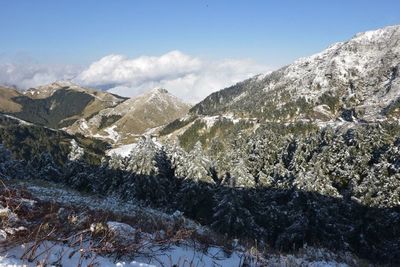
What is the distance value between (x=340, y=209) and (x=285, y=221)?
7.31m

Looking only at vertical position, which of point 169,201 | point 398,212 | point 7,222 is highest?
point 7,222

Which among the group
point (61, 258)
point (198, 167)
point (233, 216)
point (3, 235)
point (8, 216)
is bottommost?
point (233, 216)

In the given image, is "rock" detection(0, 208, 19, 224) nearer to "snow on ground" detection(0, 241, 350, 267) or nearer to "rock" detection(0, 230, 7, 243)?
"rock" detection(0, 230, 7, 243)

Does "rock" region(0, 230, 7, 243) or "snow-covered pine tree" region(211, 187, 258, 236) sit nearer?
"rock" region(0, 230, 7, 243)

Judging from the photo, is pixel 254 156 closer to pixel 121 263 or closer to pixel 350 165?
pixel 350 165

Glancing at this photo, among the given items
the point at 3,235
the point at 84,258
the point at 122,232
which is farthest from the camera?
the point at 122,232

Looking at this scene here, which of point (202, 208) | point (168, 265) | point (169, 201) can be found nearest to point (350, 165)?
point (202, 208)

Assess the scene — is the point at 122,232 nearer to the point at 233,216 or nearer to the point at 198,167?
the point at 233,216

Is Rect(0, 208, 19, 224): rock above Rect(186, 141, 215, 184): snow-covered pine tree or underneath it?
above

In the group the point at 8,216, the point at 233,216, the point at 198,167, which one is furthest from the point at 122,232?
the point at 198,167

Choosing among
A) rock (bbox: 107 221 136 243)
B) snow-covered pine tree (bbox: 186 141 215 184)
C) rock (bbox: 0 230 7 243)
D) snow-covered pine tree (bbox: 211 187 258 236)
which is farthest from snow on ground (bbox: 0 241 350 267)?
snow-covered pine tree (bbox: 186 141 215 184)

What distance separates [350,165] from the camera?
55250 millimetres

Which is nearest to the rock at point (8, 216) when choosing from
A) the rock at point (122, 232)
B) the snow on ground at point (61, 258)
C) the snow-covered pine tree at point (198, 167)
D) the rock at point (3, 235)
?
the rock at point (3, 235)

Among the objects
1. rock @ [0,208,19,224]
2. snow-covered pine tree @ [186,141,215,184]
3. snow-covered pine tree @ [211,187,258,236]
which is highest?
rock @ [0,208,19,224]
